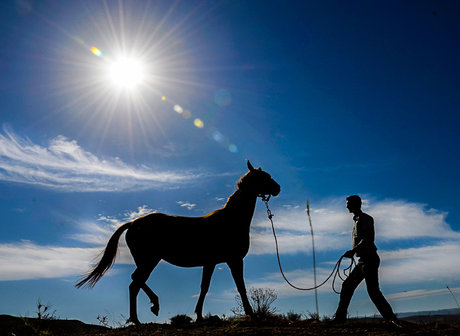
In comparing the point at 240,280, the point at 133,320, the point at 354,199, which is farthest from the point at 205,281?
the point at 354,199

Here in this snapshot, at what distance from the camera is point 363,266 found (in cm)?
690

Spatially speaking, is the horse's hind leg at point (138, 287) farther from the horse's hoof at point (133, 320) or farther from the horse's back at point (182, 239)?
the horse's back at point (182, 239)

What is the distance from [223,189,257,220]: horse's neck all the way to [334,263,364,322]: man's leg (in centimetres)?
278

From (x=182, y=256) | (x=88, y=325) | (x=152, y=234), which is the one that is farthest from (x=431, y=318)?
(x=88, y=325)

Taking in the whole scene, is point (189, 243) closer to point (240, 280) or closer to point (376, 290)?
point (240, 280)

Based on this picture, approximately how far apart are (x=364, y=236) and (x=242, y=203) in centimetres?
314

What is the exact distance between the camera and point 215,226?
8.68 metres

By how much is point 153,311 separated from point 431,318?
5969 mm

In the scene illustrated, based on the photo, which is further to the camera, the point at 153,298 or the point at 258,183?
the point at 258,183

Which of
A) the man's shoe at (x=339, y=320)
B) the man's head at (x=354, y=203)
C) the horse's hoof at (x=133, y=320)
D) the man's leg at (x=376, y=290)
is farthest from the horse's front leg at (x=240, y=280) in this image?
the man's head at (x=354, y=203)

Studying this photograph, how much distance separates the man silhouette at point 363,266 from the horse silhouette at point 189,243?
2.11 m

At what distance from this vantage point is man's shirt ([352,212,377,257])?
6938mm

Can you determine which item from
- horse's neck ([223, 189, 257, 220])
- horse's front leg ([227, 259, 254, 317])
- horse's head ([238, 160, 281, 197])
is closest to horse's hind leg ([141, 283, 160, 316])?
horse's front leg ([227, 259, 254, 317])

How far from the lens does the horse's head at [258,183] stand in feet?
Answer: 30.0
